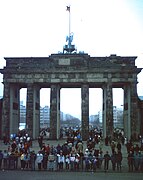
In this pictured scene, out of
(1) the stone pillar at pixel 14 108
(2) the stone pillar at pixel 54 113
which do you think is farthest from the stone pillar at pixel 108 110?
(1) the stone pillar at pixel 14 108

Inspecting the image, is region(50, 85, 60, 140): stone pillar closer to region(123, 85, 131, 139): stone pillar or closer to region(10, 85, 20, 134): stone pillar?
region(10, 85, 20, 134): stone pillar

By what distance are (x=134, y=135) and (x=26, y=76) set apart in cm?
2025

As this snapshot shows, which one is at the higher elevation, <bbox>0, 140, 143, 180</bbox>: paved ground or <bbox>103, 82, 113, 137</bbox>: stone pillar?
<bbox>103, 82, 113, 137</bbox>: stone pillar

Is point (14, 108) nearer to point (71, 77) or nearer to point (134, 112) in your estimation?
point (71, 77)

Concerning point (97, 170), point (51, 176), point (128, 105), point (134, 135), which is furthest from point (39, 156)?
point (128, 105)

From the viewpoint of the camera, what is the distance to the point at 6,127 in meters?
49.3

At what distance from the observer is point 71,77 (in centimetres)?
4953

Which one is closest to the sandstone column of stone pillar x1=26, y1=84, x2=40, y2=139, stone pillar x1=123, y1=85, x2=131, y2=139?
stone pillar x1=123, y1=85, x2=131, y2=139

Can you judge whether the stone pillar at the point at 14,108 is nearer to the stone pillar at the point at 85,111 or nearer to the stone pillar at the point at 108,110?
the stone pillar at the point at 85,111

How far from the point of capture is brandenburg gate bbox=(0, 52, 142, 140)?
48969mm

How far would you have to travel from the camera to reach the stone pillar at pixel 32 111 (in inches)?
1960

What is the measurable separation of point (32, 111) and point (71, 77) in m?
8.83

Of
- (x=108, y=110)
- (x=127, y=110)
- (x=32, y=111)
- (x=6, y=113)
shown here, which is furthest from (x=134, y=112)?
(x=6, y=113)

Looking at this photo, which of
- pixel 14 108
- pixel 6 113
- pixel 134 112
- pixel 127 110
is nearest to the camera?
pixel 134 112
